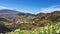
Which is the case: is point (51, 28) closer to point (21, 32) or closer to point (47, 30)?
point (47, 30)

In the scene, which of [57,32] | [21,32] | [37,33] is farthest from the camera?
[21,32]

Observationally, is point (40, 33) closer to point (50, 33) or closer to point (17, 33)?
point (50, 33)

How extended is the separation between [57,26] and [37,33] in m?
2.35

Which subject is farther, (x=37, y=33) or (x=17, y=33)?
(x=17, y=33)

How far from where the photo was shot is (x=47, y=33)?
2177cm

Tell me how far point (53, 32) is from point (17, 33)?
212 inches

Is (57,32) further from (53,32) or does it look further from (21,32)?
(21,32)

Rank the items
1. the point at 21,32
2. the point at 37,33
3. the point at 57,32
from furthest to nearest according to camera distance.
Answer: the point at 21,32, the point at 37,33, the point at 57,32

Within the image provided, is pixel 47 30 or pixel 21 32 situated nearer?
pixel 47 30

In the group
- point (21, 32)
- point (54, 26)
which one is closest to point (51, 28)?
point (54, 26)

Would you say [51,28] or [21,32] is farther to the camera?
[21,32]

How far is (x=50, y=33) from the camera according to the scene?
70.9 ft

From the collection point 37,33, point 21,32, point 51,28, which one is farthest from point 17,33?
point 51,28

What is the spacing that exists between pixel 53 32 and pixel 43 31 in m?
1.26
